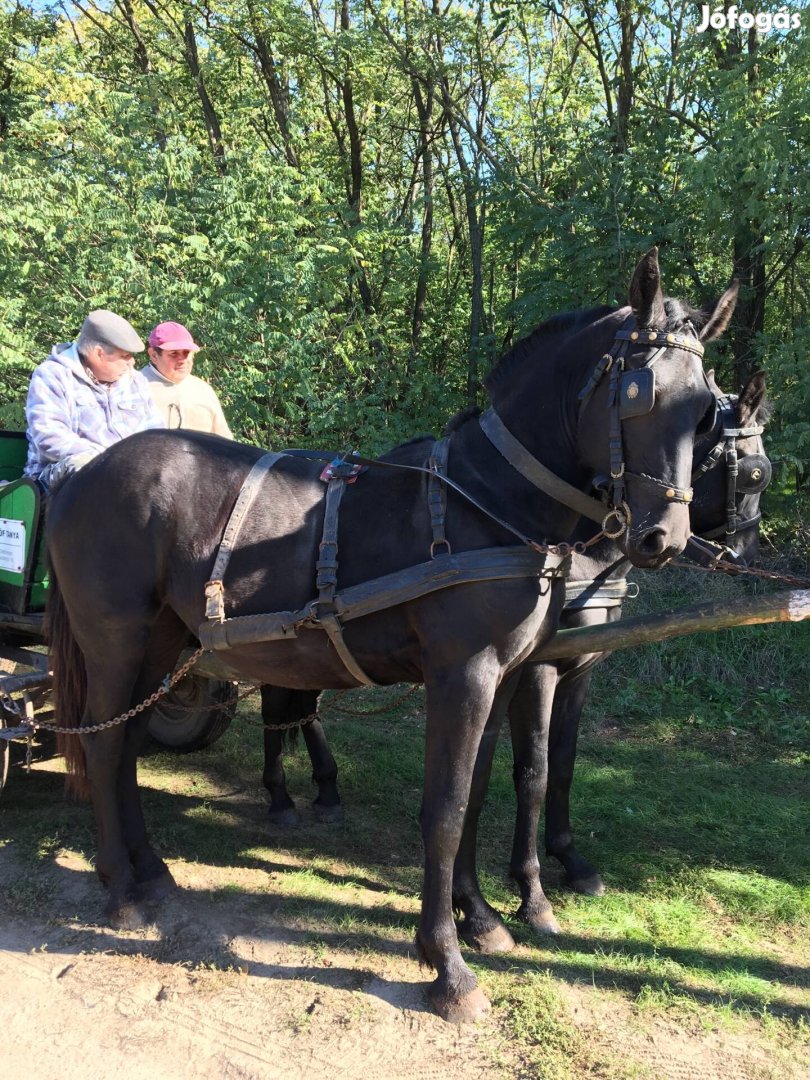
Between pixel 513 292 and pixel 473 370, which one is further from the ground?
pixel 513 292

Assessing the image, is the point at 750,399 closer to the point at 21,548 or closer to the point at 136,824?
the point at 136,824

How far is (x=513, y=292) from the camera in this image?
364 inches

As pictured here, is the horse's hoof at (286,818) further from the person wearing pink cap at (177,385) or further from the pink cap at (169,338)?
the pink cap at (169,338)

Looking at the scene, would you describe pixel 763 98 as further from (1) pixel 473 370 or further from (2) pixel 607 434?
(2) pixel 607 434

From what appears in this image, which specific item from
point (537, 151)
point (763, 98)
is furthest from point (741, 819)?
point (537, 151)

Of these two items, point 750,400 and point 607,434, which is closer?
point 607,434

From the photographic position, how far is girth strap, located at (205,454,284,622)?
292 centimetres

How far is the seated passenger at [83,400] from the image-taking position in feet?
11.8

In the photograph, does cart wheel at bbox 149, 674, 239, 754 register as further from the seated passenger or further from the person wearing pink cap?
the person wearing pink cap

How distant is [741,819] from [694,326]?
293cm

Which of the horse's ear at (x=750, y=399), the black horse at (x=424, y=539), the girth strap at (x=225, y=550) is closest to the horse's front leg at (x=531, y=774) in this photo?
the black horse at (x=424, y=539)

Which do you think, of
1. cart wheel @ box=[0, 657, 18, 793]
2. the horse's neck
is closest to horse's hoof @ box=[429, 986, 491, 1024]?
the horse's neck

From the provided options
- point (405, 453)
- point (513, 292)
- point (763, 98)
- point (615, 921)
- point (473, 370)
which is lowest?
point (615, 921)

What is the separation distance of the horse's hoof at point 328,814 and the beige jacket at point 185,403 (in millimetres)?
2166
